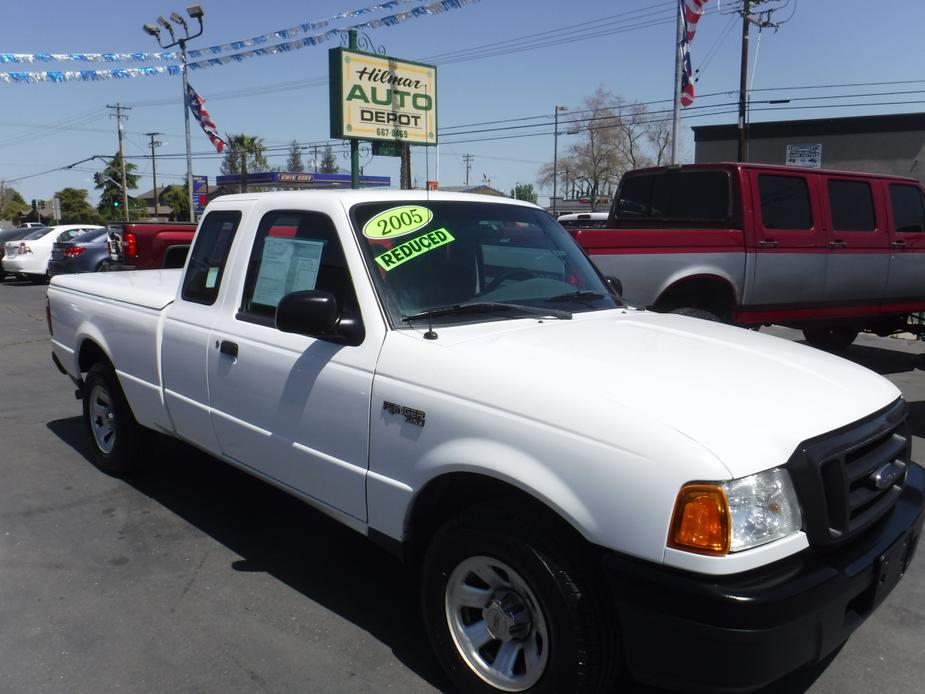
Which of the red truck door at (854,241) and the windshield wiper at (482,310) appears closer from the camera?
the windshield wiper at (482,310)

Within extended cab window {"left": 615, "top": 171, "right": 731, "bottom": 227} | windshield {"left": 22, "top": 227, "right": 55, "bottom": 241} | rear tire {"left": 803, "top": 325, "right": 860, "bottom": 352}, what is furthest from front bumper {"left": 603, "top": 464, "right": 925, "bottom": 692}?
windshield {"left": 22, "top": 227, "right": 55, "bottom": 241}

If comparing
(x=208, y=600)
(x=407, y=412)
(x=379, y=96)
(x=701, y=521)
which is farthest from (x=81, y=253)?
(x=701, y=521)

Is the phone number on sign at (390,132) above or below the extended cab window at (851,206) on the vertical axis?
above

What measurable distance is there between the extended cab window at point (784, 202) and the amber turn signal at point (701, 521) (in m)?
6.09

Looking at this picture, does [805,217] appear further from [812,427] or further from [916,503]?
[812,427]

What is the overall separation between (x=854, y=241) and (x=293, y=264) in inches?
Answer: 268

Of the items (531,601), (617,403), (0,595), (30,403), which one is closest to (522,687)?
(531,601)

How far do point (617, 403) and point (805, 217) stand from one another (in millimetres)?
A: 6557

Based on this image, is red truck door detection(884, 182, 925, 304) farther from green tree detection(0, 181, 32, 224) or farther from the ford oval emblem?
green tree detection(0, 181, 32, 224)

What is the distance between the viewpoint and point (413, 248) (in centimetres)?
339

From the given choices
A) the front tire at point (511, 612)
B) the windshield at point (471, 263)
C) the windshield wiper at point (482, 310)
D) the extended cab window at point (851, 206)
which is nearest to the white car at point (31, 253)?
the extended cab window at point (851, 206)

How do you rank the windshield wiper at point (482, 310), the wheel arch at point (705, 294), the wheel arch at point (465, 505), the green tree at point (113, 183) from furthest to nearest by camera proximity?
the green tree at point (113, 183)
the wheel arch at point (705, 294)
the windshield wiper at point (482, 310)
the wheel arch at point (465, 505)

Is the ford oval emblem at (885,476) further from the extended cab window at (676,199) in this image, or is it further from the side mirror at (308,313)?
the extended cab window at (676,199)

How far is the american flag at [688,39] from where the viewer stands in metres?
16.3
